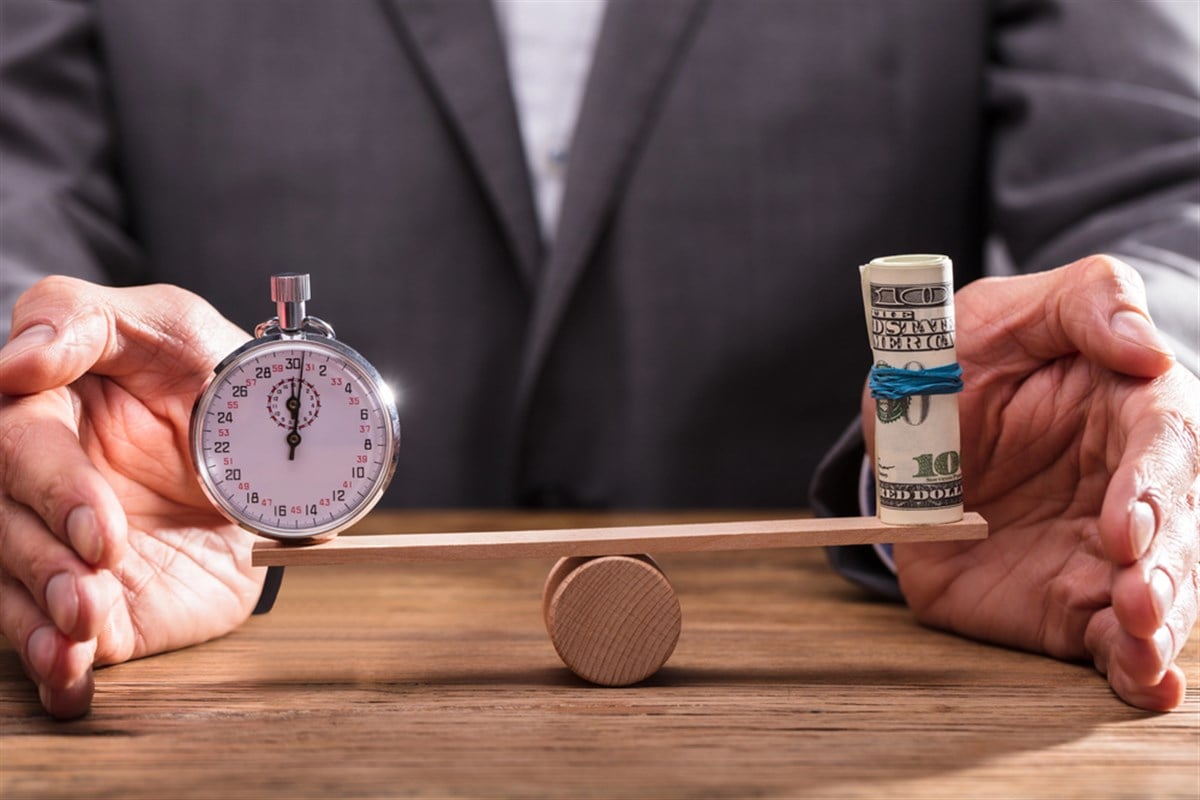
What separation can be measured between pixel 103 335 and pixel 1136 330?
1.11m

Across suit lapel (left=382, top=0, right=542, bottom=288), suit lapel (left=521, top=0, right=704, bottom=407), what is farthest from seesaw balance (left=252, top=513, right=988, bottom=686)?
suit lapel (left=382, top=0, right=542, bottom=288)

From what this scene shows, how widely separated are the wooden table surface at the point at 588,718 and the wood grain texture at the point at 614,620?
1.1 inches

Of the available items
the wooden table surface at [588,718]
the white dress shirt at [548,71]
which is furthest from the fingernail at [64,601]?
the white dress shirt at [548,71]

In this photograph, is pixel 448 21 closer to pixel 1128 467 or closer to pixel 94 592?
pixel 94 592

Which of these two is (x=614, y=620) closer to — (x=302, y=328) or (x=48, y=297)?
(x=302, y=328)

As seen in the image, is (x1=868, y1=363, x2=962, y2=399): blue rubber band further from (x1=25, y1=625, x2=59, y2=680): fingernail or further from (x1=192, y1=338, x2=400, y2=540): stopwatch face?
(x1=25, y1=625, x2=59, y2=680): fingernail

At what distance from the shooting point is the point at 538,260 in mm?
2092

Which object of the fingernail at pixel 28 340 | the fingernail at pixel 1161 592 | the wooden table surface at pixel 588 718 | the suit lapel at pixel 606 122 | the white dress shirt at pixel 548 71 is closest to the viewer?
the wooden table surface at pixel 588 718

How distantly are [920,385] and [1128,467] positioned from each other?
217 millimetres

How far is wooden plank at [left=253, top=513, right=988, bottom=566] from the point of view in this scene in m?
1.27

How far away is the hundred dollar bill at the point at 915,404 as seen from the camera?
125 cm

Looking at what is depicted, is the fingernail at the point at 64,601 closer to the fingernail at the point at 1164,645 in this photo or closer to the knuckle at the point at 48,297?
the knuckle at the point at 48,297

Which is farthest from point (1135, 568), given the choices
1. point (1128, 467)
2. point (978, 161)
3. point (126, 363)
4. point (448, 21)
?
point (448, 21)

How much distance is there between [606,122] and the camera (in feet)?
6.64
